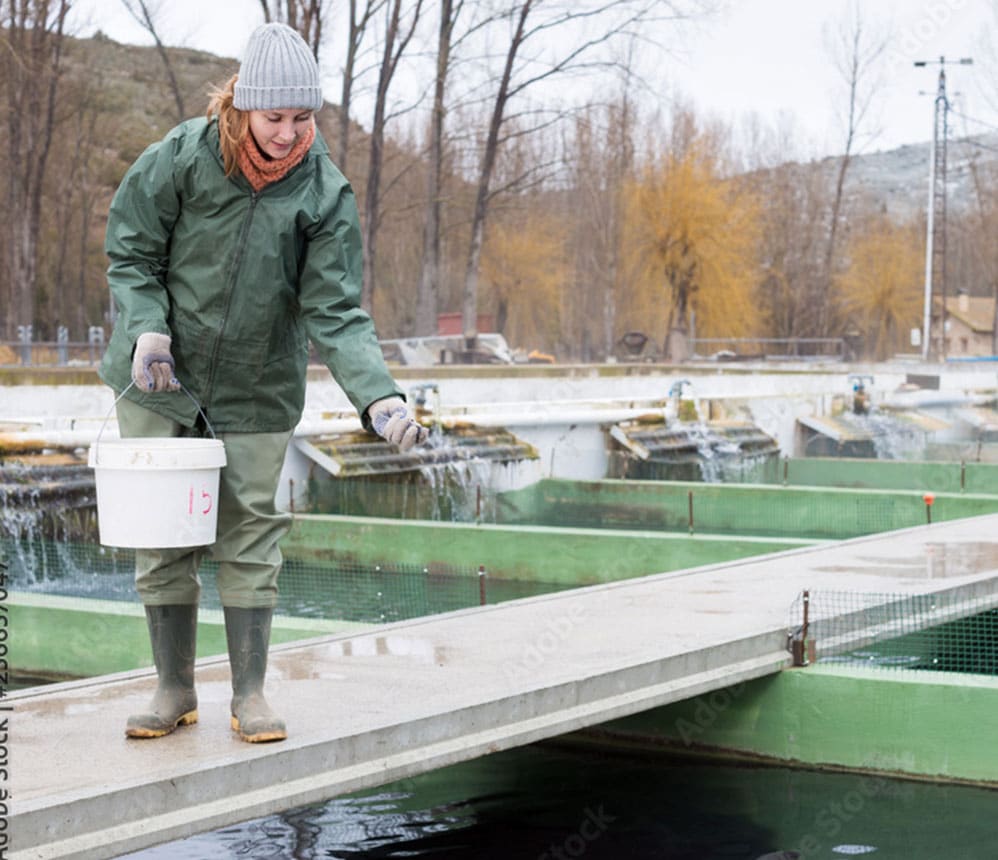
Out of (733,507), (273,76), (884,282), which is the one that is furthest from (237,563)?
(884,282)

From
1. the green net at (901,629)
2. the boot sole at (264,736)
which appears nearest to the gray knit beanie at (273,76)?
the boot sole at (264,736)

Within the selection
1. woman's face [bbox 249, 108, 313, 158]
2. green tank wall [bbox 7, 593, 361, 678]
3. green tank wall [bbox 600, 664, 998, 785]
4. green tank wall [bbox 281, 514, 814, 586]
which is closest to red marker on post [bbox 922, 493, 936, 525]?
green tank wall [bbox 281, 514, 814, 586]

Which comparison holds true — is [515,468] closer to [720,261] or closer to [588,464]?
[588,464]

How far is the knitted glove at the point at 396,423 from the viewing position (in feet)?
13.3

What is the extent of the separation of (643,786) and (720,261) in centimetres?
3782

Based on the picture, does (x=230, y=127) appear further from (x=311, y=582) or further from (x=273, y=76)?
(x=311, y=582)

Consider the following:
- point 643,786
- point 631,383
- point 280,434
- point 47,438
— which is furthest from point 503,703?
point 631,383

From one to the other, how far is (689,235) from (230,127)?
132 ft

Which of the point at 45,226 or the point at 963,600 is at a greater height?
the point at 45,226

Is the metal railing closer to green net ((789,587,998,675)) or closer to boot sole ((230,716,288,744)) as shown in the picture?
green net ((789,587,998,675))

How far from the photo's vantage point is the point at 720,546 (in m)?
12.7

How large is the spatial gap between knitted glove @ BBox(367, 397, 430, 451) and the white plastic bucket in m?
0.51

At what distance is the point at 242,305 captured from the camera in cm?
443

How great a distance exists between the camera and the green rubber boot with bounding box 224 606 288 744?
4.62 m
